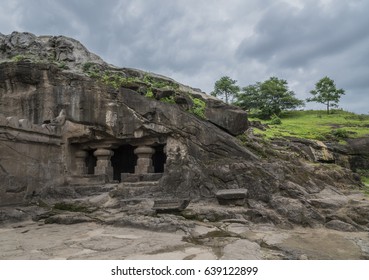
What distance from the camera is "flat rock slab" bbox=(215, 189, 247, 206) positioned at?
8164 millimetres

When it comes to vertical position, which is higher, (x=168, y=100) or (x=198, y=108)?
(x=168, y=100)

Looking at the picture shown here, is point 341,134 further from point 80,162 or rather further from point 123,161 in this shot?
point 80,162

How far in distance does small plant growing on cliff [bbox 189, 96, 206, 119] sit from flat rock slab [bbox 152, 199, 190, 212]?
3675 mm

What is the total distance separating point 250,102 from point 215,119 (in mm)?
30361

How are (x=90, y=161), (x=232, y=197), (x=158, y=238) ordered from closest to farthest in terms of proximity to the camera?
(x=158, y=238) → (x=232, y=197) → (x=90, y=161)

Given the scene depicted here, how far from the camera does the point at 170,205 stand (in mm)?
7707

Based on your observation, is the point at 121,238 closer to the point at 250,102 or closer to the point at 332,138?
the point at 332,138

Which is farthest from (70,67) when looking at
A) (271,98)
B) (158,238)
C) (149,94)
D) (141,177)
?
(271,98)

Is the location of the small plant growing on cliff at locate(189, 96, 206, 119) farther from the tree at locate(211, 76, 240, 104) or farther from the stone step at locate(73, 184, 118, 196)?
the tree at locate(211, 76, 240, 104)

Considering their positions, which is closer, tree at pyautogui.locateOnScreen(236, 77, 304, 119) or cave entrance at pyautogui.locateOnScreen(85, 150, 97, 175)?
cave entrance at pyautogui.locateOnScreen(85, 150, 97, 175)

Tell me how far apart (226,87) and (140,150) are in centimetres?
3631

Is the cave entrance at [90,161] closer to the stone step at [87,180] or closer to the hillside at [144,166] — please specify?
the hillside at [144,166]

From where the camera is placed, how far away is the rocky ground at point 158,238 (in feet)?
16.2

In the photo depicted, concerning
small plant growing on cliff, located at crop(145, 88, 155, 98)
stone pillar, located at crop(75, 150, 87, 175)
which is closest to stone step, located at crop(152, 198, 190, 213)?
small plant growing on cliff, located at crop(145, 88, 155, 98)
